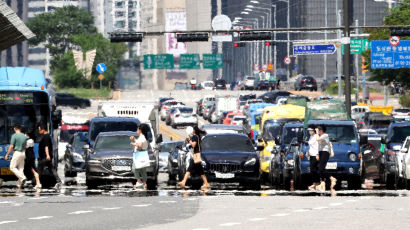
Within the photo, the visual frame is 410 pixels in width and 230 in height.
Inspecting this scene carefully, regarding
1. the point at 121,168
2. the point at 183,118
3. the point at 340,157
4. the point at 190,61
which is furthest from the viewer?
the point at 190,61

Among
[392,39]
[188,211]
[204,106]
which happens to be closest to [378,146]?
[188,211]

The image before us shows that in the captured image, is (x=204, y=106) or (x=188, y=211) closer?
(x=188, y=211)

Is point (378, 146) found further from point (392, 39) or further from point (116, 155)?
point (392, 39)

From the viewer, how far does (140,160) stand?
28000mm

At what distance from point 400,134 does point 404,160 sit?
374 centimetres

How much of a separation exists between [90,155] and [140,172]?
202 centimetres

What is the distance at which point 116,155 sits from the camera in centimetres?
2950

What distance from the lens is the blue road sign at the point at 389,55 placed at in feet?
222

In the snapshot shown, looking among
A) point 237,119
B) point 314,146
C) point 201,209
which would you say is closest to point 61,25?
point 237,119

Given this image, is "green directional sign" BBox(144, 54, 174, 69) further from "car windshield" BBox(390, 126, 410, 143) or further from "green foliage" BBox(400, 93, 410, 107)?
"car windshield" BBox(390, 126, 410, 143)

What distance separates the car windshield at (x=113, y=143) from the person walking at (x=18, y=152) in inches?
88.2

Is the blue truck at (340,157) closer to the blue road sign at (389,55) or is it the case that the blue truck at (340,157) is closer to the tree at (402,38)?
the blue road sign at (389,55)

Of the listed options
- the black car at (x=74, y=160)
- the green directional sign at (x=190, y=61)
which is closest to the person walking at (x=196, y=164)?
the black car at (x=74, y=160)

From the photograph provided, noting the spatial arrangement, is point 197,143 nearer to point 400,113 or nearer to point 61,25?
point 400,113
